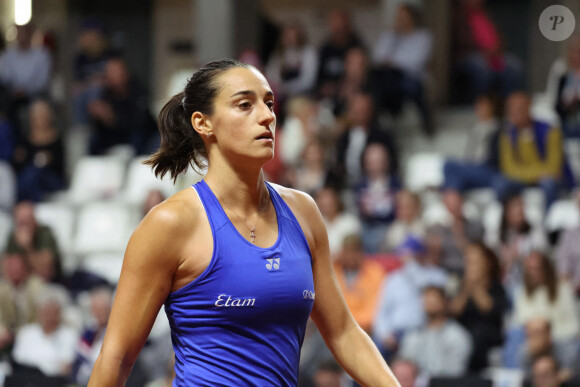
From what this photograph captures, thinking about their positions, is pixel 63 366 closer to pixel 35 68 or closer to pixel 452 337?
pixel 452 337

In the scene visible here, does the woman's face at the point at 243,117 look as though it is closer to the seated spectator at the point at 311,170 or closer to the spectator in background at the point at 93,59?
the seated spectator at the point at 311,170

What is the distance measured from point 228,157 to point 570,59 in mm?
6702

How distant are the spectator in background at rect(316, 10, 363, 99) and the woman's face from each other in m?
6.93

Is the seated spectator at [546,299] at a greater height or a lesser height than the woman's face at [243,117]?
lesser

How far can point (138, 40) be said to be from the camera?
45.1 ft

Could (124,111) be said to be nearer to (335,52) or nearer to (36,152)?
(36,152)

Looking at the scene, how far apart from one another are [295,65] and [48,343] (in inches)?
157

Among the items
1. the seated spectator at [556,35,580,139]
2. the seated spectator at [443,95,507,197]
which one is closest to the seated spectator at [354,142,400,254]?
the seated spectator at [443,95,507,197]

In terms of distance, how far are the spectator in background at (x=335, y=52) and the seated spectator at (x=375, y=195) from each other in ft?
4.09

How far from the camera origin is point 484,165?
8.60 metres

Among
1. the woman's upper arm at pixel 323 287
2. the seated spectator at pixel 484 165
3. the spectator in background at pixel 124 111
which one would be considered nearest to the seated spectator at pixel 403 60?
the seated spectator at pixel 484 165

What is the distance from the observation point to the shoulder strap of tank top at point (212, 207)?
262 cm

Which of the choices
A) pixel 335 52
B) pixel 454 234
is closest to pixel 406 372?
pixel 454 234

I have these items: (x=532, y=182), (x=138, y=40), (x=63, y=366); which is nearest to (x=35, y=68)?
(x=138, y=40)
